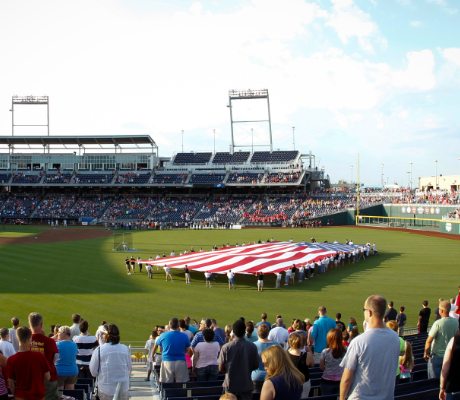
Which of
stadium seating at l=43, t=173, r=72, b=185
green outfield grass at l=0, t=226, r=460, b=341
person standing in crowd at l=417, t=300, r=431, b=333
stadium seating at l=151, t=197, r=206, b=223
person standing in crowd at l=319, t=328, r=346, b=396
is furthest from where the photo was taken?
stadium seating at l=43, t=173, r=72, b=185

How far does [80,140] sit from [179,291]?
Result: 53.7 m

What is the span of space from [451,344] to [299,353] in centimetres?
174

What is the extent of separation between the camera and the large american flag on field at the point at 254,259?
20078mm

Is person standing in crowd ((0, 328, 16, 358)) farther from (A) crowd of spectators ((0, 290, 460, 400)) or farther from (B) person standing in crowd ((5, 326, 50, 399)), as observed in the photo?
(B) person standing in crowd ((5, 326, 50, 399))

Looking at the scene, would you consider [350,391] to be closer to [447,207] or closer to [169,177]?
[447,207]

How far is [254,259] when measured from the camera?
21797mm

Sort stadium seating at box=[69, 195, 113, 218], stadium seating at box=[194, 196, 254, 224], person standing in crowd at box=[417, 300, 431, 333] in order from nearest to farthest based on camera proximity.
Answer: person standing in crowd at box=[417, 300, 431, 333], stadium seating at box=[194, 196, 254, 224], stadium seating at box=[69, 195, 113, 218]

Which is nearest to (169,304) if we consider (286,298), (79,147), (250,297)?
(250,297)

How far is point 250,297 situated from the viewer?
17.4 m

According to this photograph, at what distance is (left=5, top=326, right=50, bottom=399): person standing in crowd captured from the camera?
4355 mm

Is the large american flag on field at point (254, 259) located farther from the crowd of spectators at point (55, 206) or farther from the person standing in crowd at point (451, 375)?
the crowd of spectators at point (55, 206)

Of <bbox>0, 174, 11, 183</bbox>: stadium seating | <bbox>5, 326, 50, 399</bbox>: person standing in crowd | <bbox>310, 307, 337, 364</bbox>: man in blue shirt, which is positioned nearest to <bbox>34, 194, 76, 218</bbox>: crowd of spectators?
<bbox>0, 174, 11, 183</bbox>: stadium seating

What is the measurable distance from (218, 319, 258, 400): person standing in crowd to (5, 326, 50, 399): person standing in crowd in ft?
6.67

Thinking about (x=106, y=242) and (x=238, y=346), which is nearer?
(x=238, y=346)
